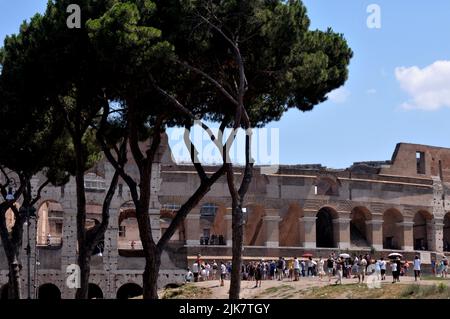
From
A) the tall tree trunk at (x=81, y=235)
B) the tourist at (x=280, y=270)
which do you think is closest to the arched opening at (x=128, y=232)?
the tourist at (x=280, y=270)

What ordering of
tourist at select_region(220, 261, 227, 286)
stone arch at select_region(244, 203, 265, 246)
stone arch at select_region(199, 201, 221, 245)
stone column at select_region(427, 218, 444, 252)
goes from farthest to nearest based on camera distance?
stone arch at select_region(199, 201, 221, 245), stone column at select_region(427, 218, 444, 252), stone arch at select_region(244, 203, 265, 246), tourist at select_region(220, 261, 227, 286)

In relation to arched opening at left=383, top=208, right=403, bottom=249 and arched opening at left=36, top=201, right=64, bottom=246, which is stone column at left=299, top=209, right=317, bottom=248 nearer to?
arched opening at left=383, top=208, right=403, bottom=249

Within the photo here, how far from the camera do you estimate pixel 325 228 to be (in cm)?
4141

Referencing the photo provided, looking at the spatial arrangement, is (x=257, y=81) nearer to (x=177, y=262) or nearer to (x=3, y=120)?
(x=3, y=120)

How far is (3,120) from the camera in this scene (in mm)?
21547

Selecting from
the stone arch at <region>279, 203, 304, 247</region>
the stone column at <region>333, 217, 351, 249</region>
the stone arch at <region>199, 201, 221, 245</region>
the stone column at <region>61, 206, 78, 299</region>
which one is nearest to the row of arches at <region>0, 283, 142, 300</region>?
the stone column at <region>61, 206, 78, 299</region>

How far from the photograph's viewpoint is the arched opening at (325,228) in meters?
40.2

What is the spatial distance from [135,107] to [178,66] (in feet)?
6.08

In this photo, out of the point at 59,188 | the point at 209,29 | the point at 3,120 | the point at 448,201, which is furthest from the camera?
the point at 448,201

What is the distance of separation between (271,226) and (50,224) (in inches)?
524

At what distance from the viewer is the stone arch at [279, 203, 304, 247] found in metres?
39.7

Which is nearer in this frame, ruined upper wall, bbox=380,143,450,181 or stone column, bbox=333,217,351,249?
stone column, bbox=333,217,351,249

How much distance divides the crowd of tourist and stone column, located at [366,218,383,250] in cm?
304

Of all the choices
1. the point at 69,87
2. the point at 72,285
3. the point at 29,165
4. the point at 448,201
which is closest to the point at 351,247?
the point at 448,201
